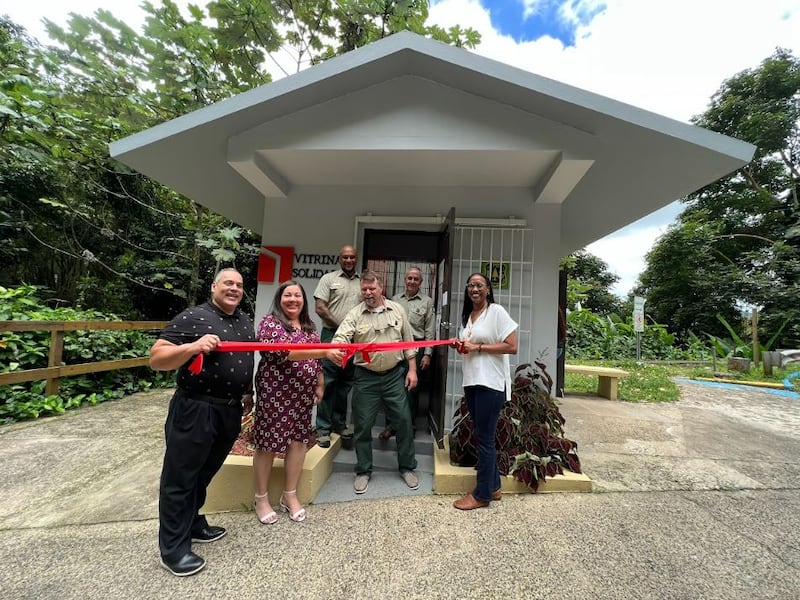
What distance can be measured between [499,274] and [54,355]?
5868 mm

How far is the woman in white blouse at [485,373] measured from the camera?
2.59 metres

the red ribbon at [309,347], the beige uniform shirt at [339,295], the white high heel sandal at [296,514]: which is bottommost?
the white high heel sandal at [296,514]

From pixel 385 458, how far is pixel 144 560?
73.7 inches

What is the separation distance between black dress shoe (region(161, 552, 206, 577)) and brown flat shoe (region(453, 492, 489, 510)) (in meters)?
1.68

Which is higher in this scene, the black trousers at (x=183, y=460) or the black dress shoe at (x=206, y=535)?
the black trousers at (x=183, y=460)

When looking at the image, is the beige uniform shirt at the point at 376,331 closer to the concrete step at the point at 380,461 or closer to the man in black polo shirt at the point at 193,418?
the man in black polo shirt at the point at 193,418

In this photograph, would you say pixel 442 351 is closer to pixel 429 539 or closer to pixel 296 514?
pixel 429 539

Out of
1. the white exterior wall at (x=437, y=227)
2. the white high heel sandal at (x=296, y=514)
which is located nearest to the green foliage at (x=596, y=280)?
the white exterior wall at (x=437, y=227)

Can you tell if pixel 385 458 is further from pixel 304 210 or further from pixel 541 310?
pixel 304 210

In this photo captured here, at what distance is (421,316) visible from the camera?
3.59 m

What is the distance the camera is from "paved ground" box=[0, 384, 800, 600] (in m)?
1.97

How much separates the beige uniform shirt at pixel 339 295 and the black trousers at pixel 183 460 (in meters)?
1.59

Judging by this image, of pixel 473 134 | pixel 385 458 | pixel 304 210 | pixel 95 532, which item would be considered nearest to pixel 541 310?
pixel 473 134

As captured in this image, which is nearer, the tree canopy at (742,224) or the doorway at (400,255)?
the doorway at (400,255)
